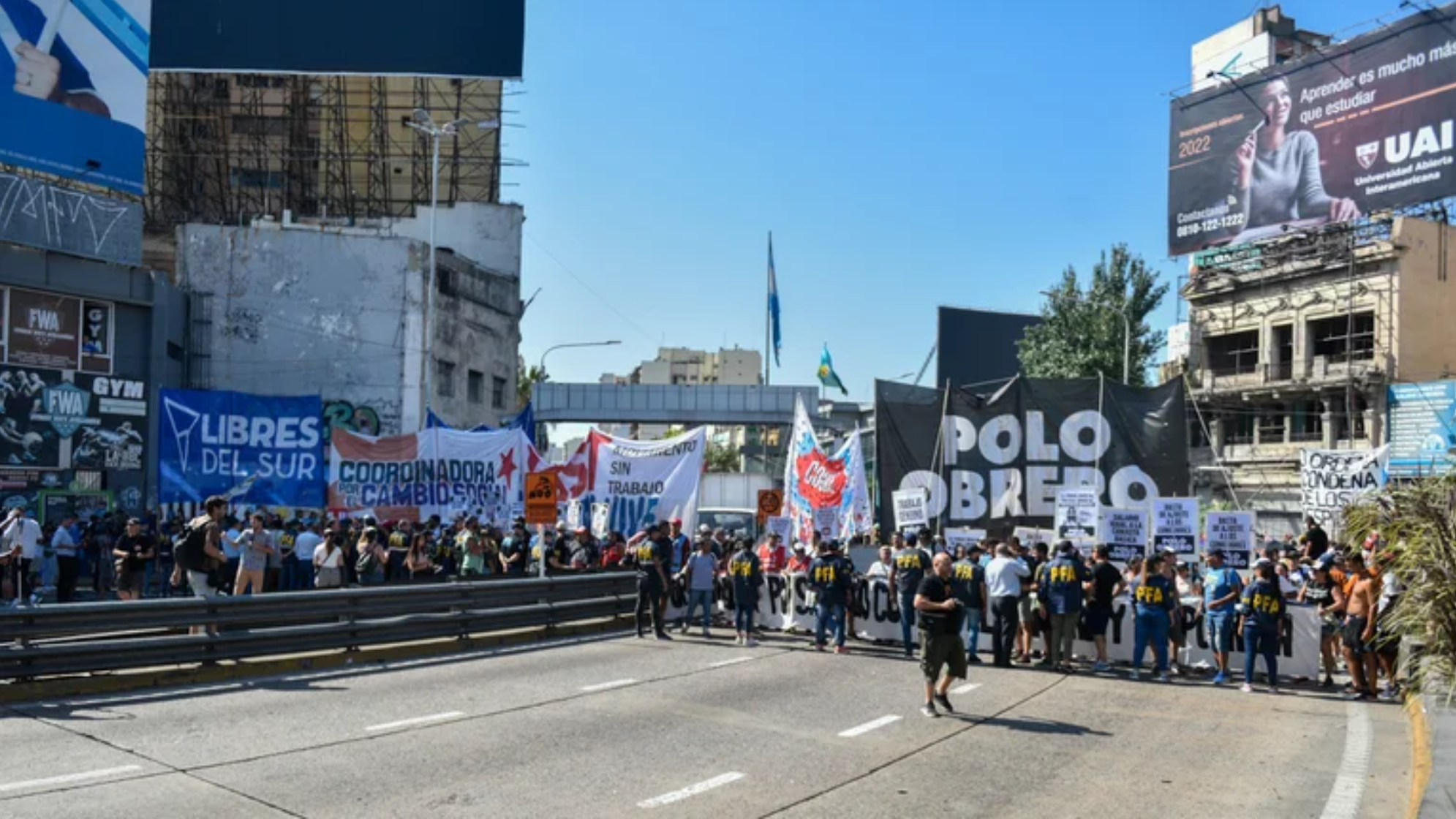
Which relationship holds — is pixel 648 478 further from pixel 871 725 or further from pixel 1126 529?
pixel 871 725

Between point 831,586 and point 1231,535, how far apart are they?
6552 millimetres

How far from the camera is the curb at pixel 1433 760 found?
7289 millimetres

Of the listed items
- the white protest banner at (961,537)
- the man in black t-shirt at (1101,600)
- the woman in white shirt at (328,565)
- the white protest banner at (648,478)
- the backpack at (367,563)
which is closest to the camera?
the man in black t-shirt at (1101,600)

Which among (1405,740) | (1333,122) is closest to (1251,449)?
(1333,122)

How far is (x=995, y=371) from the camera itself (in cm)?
6800

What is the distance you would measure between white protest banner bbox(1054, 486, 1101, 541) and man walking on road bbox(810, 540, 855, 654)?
4371mm

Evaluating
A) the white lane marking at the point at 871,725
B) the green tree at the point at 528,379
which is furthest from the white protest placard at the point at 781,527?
the green tree at the point at 528,379

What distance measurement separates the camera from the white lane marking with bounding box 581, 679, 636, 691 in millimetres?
13656

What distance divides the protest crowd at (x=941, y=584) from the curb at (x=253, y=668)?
1239 millimetres

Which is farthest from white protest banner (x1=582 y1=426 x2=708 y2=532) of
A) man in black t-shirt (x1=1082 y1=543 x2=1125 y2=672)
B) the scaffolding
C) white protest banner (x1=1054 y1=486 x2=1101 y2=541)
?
the scaffolding

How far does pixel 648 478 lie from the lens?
24031 millimetres

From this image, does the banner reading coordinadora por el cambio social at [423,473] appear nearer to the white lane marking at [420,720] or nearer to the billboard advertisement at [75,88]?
the billboard advertisement at [75,88]

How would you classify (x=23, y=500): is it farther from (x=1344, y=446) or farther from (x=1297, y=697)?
(x=1344, y=446)

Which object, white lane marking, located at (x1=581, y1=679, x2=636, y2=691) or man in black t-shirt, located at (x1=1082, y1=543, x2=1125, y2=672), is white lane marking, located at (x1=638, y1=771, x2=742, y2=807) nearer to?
white lane marking, located at (x1=581, y1=679, x2=636, y2=691)
